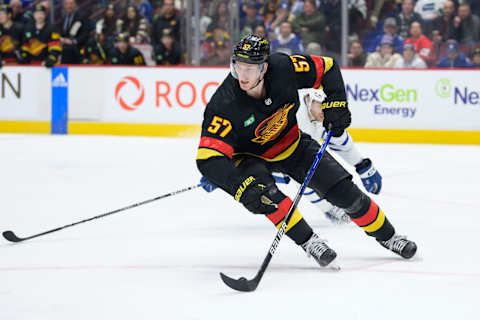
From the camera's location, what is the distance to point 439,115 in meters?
9.24

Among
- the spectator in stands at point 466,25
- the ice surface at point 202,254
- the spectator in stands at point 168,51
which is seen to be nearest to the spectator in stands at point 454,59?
the spectator in stands at point 466,25

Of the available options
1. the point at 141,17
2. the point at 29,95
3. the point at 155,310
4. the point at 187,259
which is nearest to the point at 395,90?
the point at 141,17

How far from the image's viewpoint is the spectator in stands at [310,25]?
1001cm

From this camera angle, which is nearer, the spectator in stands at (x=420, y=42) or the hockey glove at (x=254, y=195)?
the hockey glove at (x=254, y=195)

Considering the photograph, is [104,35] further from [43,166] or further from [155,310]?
[155,310]

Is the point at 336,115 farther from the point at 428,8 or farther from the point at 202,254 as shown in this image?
the point at 428,8

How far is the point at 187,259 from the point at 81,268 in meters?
0.51

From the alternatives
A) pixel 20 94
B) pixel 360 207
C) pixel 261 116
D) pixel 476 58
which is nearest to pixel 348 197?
pixel 360 207

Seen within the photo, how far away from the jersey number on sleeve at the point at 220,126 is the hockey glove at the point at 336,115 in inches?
21.3

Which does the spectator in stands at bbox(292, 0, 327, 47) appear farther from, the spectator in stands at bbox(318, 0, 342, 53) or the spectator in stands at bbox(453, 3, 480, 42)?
the spectator in stands at bbox(453, 3, 480, 42)

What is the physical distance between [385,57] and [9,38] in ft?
16.0

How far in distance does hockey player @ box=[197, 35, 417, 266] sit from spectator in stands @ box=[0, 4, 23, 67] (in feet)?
25.7

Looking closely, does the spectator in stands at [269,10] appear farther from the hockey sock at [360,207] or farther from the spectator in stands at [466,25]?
the hockey sock at [360,207]

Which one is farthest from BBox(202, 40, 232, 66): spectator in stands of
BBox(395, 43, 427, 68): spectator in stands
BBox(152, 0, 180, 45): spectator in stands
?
BBox(395, 43, 427, 68): spectator in stands
